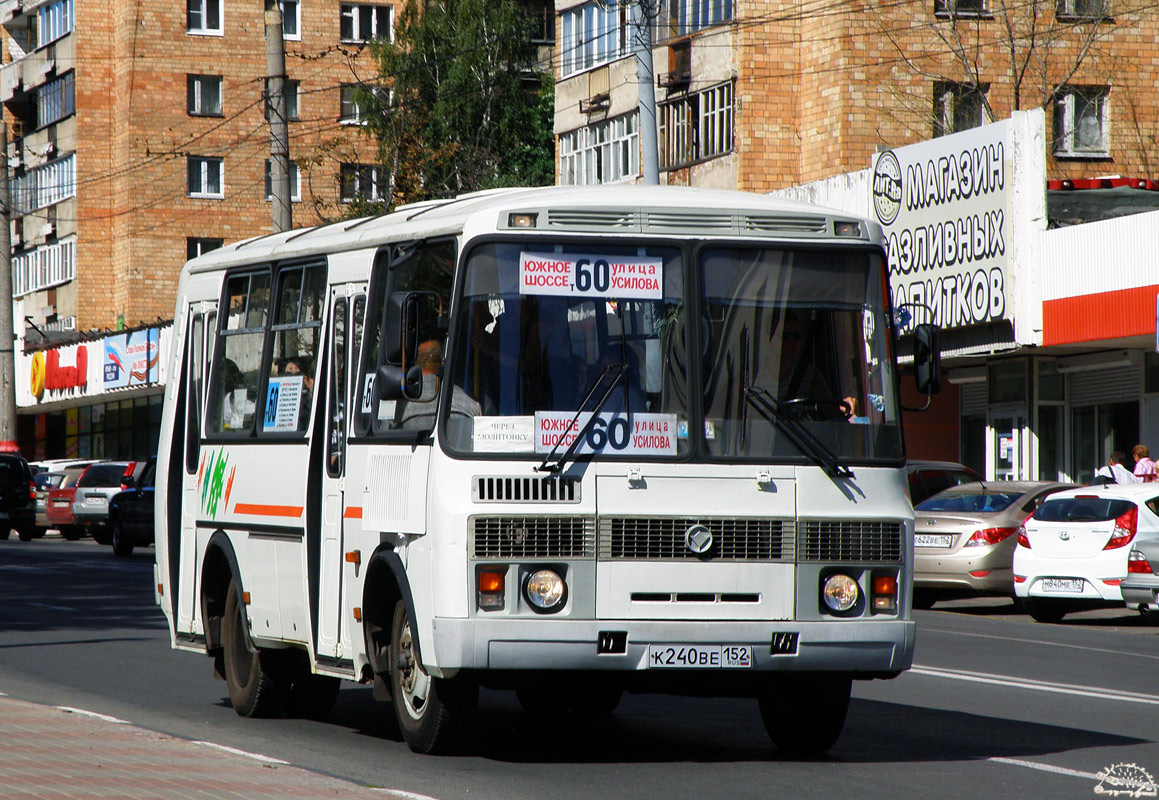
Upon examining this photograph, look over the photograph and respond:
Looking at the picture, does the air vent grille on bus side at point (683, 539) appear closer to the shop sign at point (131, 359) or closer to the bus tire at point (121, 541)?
the bus tire at point (121, 541)

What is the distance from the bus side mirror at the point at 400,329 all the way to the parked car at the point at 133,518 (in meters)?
24.9

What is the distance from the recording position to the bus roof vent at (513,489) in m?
9.55

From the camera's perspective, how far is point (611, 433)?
969cm

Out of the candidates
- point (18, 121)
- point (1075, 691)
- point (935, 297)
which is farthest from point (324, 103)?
point (1075, 691)

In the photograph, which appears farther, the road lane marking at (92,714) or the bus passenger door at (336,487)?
the road lane marking at (92,714)

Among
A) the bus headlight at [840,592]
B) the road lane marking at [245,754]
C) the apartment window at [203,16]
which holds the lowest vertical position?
the road lane marking at [245,754]

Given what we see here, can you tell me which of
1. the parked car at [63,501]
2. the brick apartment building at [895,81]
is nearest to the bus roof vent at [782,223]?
the brick apartment building at [895,81]

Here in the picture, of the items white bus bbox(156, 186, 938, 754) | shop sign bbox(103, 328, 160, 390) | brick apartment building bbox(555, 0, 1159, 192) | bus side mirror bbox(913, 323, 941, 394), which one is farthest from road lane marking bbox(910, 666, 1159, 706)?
shop sign bbox(103, 328, 160, 390)

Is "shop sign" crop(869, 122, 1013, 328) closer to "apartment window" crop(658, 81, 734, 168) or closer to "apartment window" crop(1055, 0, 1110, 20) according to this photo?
"apartment window" crop(658, 81, 734, 168)

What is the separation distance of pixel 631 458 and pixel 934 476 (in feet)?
58.9

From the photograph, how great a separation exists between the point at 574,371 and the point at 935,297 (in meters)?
24.0

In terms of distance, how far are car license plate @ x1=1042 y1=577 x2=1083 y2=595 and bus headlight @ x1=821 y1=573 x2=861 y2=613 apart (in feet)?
42.1

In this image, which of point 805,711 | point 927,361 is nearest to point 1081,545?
point 805,711

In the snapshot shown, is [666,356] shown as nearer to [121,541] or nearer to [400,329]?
[400,329]
